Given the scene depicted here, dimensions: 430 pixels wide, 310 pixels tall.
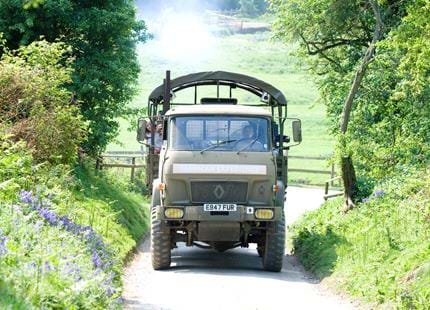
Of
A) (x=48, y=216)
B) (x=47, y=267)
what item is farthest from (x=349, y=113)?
(x=47, y=267)

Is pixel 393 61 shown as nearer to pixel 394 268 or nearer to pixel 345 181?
pixel 345 181

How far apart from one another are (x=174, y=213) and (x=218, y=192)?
878 millimetres

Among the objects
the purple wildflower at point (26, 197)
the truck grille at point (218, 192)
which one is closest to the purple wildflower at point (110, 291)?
the purple wildflower at point (26, 197)

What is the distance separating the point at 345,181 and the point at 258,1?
438 ft

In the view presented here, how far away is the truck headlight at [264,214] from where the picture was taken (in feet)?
59.9

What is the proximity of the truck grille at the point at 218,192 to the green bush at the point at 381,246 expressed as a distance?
2.05 metres

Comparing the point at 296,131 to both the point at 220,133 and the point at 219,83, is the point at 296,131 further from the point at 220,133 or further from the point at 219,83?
the point at 219,83

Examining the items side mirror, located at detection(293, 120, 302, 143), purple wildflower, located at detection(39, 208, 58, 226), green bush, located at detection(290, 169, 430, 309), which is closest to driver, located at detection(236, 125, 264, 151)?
side mirror, located at detection(293, 120, 302, 143)

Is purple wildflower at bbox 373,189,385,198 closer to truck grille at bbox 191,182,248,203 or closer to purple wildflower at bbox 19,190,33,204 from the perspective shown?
truck grille at bbox 191,182,248,203

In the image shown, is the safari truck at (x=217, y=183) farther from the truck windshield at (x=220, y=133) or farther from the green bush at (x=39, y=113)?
the green bush at (x=39, y=113)

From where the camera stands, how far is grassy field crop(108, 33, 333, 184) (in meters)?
77.9

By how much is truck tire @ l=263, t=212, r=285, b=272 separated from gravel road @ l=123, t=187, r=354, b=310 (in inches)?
8.6


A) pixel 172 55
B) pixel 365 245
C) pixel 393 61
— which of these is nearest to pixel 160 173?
pixel 365 245

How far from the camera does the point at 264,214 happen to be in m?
18.3
